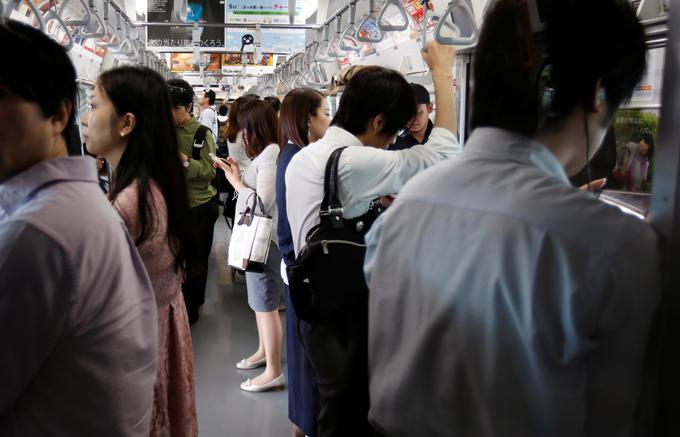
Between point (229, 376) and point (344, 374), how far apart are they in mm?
2407

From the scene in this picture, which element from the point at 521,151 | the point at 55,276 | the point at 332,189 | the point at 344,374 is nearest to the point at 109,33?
the point at 332,189

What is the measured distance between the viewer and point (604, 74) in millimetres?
978

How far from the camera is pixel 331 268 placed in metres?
1.94

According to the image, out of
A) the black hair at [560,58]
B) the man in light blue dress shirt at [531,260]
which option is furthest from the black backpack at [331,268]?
the black hair at [560,58]

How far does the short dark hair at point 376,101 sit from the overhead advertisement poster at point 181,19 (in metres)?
5.87

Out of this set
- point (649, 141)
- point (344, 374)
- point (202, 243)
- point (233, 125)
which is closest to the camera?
point (649, 141)

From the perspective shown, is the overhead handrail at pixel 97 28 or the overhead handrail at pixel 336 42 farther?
the overhead handrail at pixel 336 42

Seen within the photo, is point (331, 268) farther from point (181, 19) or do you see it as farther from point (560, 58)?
point (181, 19)

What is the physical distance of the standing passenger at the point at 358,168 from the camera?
1.82 metres

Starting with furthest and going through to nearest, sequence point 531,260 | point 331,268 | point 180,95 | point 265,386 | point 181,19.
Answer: point 181,19, point 180,95, point 265,386, point 331,268, point 531,260

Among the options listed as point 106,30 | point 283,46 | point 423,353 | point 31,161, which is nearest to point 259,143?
point 106,30

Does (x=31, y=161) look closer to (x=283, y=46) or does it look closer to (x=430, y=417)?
(x=430, y=417)

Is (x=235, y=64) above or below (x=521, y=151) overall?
above

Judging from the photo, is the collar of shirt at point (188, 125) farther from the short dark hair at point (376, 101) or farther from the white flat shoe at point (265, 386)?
the short dark hair at point (376, 101)
